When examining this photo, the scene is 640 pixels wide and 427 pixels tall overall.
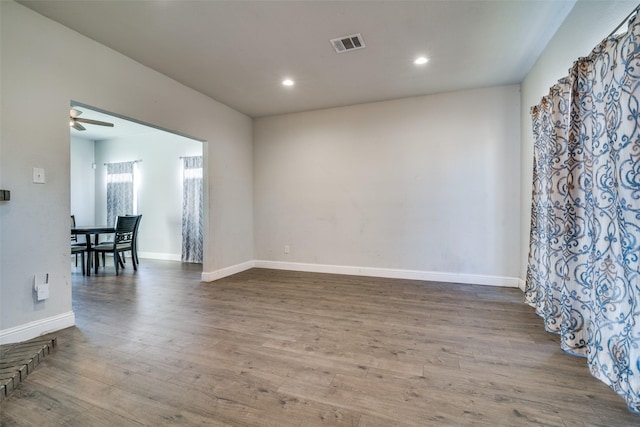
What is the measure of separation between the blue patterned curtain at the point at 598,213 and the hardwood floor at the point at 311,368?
23 centimetres

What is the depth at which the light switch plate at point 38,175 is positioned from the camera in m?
2.28

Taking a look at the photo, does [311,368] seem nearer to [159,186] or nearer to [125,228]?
[125,228]

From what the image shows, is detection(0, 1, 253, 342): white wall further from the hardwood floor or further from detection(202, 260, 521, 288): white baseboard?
detection(202, 260, 521, 288): white baseboard

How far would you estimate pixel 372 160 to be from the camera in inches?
171

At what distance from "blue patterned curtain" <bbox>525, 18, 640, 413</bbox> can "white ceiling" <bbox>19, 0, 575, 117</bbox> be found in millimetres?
849

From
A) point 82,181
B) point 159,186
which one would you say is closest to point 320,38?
point 159,186

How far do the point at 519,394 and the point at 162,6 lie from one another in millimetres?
3609

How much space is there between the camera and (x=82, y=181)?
21.6 feet

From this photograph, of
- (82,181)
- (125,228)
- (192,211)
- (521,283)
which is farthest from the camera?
(82,181)

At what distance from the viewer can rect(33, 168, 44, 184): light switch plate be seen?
228cm

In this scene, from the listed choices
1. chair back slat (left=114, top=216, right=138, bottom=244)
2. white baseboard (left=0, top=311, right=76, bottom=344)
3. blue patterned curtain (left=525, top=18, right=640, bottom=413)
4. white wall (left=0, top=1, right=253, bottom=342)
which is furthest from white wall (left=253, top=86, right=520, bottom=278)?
white baseboard (left=0, top=311, right=76, bottom=344)

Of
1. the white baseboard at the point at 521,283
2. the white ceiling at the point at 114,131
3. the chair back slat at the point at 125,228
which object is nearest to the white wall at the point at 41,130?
the chair back slat at the point at 125,228

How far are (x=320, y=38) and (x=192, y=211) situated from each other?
14.4 feet

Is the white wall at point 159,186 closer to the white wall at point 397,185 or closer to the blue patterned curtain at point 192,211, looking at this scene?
the blue patterned curtain at point 192,211
